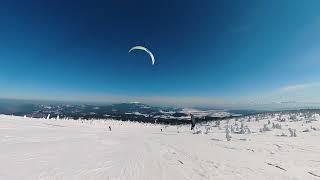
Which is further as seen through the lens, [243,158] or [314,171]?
[243,158]

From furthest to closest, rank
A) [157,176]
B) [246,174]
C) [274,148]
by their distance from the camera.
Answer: [274,148]
[246,174]
[157,176]

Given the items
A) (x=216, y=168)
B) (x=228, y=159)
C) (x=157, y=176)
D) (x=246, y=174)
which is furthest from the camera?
(x=228, y=159)

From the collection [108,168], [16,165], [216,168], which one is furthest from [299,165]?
[16,165]

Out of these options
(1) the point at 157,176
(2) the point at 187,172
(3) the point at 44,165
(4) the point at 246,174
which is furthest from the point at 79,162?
(4) the point at 246,174

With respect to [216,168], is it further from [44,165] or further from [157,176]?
[44,165]

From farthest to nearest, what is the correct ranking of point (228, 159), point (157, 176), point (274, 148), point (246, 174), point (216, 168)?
1. point (274, 148)
2. point (228, 159)
3. point (216, 168)
4. point (246, 174)
5. point (157, 176)

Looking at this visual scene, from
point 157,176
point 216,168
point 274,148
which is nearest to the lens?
point 157,176

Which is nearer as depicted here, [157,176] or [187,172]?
[157,176]

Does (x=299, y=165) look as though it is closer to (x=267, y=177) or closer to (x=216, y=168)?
(x=267, y=177)

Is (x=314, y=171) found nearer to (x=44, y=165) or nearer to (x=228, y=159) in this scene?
(x=228, y=159)
